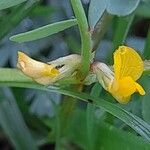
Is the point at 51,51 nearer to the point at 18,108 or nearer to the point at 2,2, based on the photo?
the point at 18,108

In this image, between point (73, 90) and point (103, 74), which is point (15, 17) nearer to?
point (73, 90)

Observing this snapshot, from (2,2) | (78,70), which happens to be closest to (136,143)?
(78,70)

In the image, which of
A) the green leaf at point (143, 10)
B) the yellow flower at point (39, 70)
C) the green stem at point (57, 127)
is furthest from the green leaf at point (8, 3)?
the green leaf at point (143, 10)

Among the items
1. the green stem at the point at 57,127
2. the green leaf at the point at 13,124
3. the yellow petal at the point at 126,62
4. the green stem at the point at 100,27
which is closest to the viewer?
the yellow petal at the point at 126,62

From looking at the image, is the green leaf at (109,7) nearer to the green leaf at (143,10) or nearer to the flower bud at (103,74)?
the flower bud at (103,74)

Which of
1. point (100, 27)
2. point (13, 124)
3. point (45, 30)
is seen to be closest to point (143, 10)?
point (100, 27)

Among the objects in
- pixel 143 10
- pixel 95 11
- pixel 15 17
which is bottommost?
pixel 143 10

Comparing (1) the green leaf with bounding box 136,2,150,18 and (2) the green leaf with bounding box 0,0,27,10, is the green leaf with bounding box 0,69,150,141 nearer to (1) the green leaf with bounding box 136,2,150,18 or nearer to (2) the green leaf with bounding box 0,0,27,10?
(2) the green leaf with bounding box 0,0,27,10
